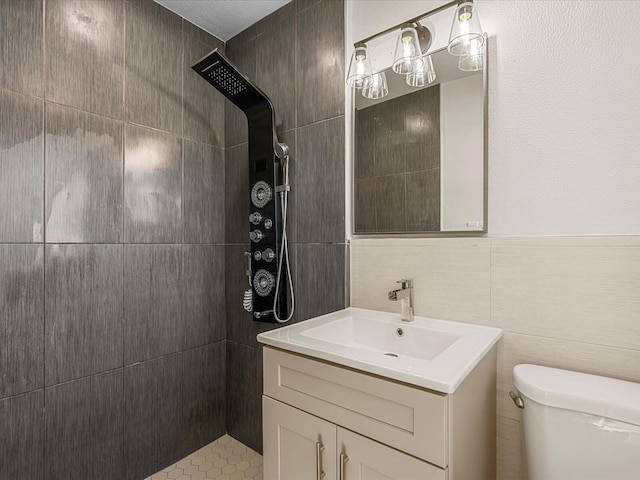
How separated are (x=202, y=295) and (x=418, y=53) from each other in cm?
163

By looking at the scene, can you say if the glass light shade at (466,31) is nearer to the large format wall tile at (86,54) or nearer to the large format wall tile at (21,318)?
the large format wall tile at (86,54)

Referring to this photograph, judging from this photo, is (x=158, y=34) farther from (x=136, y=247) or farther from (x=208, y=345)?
(x=208, y=345)

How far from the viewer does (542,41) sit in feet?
3.67

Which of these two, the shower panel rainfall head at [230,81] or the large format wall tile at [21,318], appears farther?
the shower panel rainfall head at [230,81]

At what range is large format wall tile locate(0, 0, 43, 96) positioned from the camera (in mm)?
1287

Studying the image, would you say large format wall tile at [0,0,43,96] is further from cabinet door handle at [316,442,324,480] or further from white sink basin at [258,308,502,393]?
cabinet door handle at [316,442,324,480]

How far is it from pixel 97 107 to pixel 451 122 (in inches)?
60.6

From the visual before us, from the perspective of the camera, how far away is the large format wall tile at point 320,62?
1568 mm

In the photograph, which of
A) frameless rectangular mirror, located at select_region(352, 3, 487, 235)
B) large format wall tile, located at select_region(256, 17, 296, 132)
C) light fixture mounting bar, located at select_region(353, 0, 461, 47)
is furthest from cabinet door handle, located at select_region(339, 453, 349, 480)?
light fixture mounting bar, located at select_region(353, 0, 461, 47)

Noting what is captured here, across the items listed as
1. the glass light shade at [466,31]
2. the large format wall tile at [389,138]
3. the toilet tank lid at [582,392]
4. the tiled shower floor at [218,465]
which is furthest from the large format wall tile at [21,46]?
the toilet tank lid at [582,392]

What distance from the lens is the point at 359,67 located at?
1.41 metres

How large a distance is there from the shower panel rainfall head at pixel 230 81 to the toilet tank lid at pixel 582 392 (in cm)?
154

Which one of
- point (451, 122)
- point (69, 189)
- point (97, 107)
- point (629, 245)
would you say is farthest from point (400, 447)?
point (97, 107)

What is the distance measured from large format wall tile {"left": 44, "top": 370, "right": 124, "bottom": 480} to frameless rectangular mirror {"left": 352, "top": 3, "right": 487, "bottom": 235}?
4.52 feet
